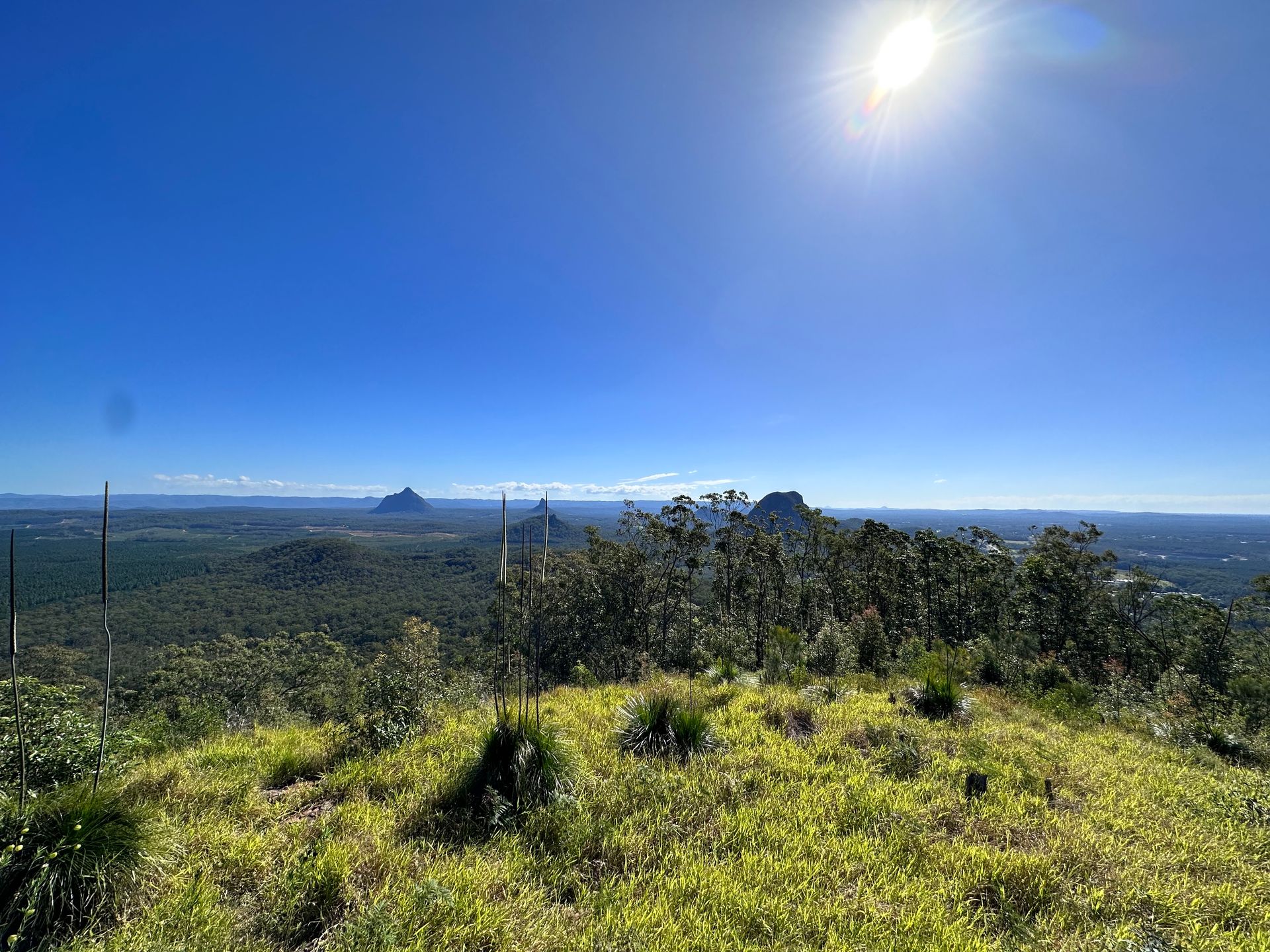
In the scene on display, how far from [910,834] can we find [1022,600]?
32319mm

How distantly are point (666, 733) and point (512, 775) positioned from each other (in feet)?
7.74

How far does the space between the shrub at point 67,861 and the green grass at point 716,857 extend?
0.24 meters

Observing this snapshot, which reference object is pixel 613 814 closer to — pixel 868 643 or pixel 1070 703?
pixel 1070 703

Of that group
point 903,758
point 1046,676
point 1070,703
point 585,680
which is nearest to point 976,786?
point 903,758

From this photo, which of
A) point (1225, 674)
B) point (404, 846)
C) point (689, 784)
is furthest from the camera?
point (1225, 674)

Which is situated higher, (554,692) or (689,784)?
(689,784)

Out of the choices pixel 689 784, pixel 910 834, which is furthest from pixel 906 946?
pixel 689 784

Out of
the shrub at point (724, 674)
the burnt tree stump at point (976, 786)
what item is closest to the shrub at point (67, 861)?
the burnt tree stump at point (976, 786)

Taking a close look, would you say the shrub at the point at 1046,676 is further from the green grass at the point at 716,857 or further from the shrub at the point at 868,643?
the green grass at the point at 716,857

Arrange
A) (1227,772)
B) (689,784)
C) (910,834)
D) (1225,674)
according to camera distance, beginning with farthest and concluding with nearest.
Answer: (1225,674) → (1227,772) → (689,784) → (910,834)

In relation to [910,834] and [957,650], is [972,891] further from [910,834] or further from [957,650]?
[957,650]

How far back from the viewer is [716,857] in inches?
166

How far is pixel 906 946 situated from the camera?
3350 mm

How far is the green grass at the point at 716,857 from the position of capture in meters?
3.37
